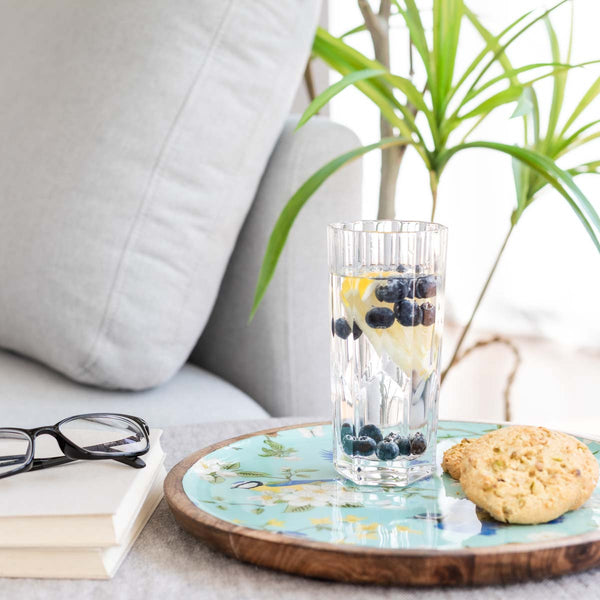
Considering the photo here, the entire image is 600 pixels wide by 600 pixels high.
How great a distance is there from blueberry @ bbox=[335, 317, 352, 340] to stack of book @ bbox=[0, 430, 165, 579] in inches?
6.7

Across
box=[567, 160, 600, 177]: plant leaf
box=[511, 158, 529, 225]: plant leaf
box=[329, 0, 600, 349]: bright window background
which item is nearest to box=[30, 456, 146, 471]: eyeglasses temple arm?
box=[511, 158, 529, 225]: plant leaf

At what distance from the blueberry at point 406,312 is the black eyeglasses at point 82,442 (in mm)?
194

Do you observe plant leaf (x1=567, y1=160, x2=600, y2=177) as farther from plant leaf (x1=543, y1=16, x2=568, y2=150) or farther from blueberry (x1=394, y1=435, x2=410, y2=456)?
blueberry (x1=394, y1=435, x2=410, y2=456)

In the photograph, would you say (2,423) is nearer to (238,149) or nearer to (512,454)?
(238,149)

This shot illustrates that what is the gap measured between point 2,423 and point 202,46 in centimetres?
50

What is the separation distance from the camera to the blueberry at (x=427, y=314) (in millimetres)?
549

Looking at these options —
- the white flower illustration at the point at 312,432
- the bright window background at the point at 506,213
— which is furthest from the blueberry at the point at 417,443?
the bright window background at the point at 506,213

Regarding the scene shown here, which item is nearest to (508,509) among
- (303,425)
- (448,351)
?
(303,425)

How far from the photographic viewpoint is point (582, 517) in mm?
479

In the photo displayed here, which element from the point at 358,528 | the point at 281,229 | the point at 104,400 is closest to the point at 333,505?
the point at 358,528

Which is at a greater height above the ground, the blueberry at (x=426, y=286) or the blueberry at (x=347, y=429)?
the blueberry at (x=426, y=286)

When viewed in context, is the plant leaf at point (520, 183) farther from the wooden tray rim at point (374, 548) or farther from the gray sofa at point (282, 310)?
the wooden tray rim at point (374, 548)

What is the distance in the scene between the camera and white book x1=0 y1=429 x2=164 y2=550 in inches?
17.8

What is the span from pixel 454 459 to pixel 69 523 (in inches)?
10.4
